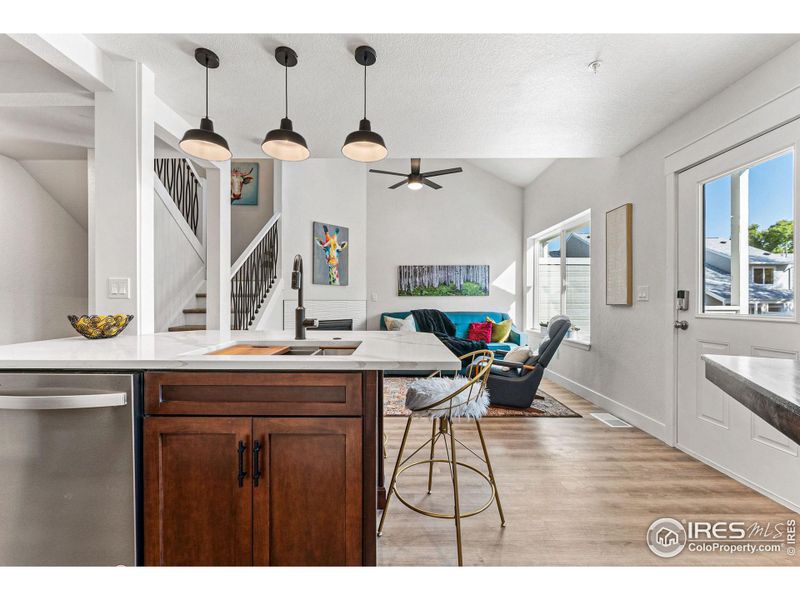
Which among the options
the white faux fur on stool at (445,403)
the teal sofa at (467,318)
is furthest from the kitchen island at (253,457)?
the teal sofa at (467,318)

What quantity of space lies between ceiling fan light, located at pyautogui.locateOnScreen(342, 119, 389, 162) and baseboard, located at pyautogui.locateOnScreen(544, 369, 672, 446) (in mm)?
2892

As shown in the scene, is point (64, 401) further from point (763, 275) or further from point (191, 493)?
point (763, 275)

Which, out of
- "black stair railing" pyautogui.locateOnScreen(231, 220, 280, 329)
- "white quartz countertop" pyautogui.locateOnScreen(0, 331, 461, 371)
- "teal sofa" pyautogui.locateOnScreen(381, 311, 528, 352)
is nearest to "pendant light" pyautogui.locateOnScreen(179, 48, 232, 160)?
"white quartz countertop" pyautogui.locateOnScreen(0, 331, 461, 371)

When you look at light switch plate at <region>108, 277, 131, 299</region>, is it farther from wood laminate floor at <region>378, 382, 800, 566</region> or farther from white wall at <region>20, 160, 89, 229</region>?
white wall at <region>20, 160, 89, 229</region>

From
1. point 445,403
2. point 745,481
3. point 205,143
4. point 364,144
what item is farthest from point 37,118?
point 745,481

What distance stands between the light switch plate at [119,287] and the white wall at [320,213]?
117 inches

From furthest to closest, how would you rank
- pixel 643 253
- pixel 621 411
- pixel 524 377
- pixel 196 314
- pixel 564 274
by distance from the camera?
1. pixel 564 274
2. pixel 196 314
3. pixel 524 377
4. pixel 621 411
5. pixel 643 253

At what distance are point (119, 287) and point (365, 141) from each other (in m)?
1.58

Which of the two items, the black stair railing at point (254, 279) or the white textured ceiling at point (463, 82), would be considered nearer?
the white textured ceiling at point (463, 82)

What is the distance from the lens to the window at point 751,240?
2059 mm

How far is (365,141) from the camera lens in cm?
185

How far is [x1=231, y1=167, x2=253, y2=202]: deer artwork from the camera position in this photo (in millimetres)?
5879

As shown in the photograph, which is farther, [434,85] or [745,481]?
[434,85]

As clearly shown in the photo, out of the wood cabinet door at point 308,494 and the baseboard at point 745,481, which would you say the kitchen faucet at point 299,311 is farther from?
the baseboard at point 745,481
